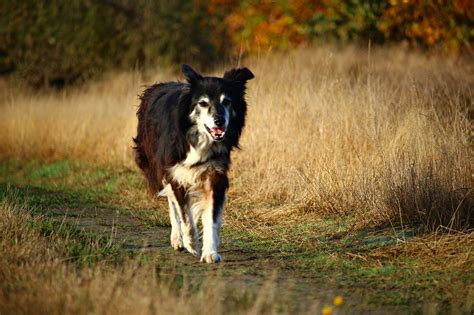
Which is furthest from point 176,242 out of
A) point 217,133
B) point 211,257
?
point 217,133

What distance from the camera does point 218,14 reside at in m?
24.8

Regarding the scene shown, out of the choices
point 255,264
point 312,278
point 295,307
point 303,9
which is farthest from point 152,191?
point 303,9

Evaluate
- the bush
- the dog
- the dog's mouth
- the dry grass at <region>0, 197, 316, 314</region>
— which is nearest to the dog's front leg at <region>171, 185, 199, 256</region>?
the dog

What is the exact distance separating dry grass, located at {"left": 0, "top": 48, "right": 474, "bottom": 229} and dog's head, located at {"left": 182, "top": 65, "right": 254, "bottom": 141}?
6.17ft

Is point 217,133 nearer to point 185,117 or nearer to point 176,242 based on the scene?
point 185,117

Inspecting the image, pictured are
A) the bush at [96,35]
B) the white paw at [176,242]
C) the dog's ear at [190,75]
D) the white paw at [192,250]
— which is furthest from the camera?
the bush at [96,35]

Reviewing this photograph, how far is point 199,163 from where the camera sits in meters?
6.80

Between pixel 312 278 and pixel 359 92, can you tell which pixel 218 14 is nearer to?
pixel 359 92

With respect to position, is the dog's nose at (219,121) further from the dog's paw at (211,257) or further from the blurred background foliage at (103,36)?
the blurred background foliage at (103,36)

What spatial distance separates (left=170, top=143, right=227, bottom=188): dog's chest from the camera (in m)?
6.80

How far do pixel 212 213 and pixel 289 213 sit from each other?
6.87ft

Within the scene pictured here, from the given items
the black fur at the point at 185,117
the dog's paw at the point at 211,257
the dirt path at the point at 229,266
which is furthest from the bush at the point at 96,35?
the dog's paw at the point at 211,257

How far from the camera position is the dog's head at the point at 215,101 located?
21.9 feet

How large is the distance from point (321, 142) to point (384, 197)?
2.24 meters
